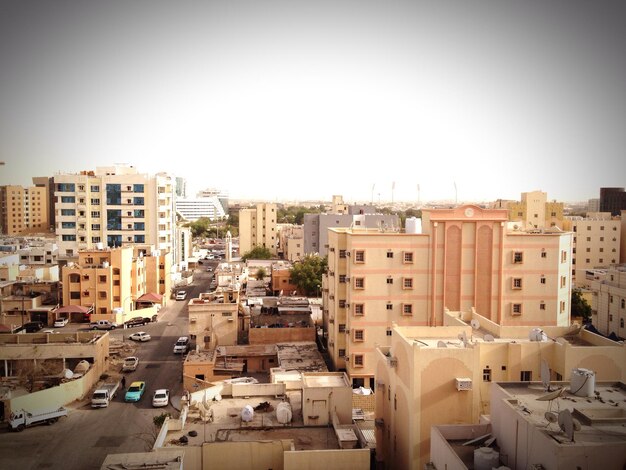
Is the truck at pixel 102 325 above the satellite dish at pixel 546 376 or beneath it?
beneath

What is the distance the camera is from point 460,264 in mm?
17078

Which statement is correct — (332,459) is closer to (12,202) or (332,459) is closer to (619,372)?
(619,372)

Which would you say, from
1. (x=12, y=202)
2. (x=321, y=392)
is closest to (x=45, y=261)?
(x=12, y=202)

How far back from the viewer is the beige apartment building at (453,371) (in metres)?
8.81

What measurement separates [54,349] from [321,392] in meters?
10.5

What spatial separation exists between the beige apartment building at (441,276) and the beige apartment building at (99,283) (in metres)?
12.4

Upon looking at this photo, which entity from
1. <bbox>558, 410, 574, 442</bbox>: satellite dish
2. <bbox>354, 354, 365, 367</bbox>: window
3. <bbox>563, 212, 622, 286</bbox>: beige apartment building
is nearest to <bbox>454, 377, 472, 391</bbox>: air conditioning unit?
<bbox>558, 410, 574, 442</bbox>: satellite dish

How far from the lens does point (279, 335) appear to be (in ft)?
65.1

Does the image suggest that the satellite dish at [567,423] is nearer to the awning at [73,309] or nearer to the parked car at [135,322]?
the parked car at [135,322]

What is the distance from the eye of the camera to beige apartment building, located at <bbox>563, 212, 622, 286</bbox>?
109 ft

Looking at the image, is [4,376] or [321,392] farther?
[4,376]

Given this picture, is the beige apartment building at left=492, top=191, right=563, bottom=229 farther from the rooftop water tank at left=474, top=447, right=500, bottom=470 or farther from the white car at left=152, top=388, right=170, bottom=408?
the rooftop water tank at left=474, top=447, right=500, bottom=470

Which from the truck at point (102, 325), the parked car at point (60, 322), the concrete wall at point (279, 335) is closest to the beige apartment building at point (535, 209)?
the concrete wall at point (279, 335)

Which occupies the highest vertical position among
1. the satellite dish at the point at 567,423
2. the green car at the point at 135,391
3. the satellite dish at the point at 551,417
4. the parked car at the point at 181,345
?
the satellite dish at the point at 567,423
